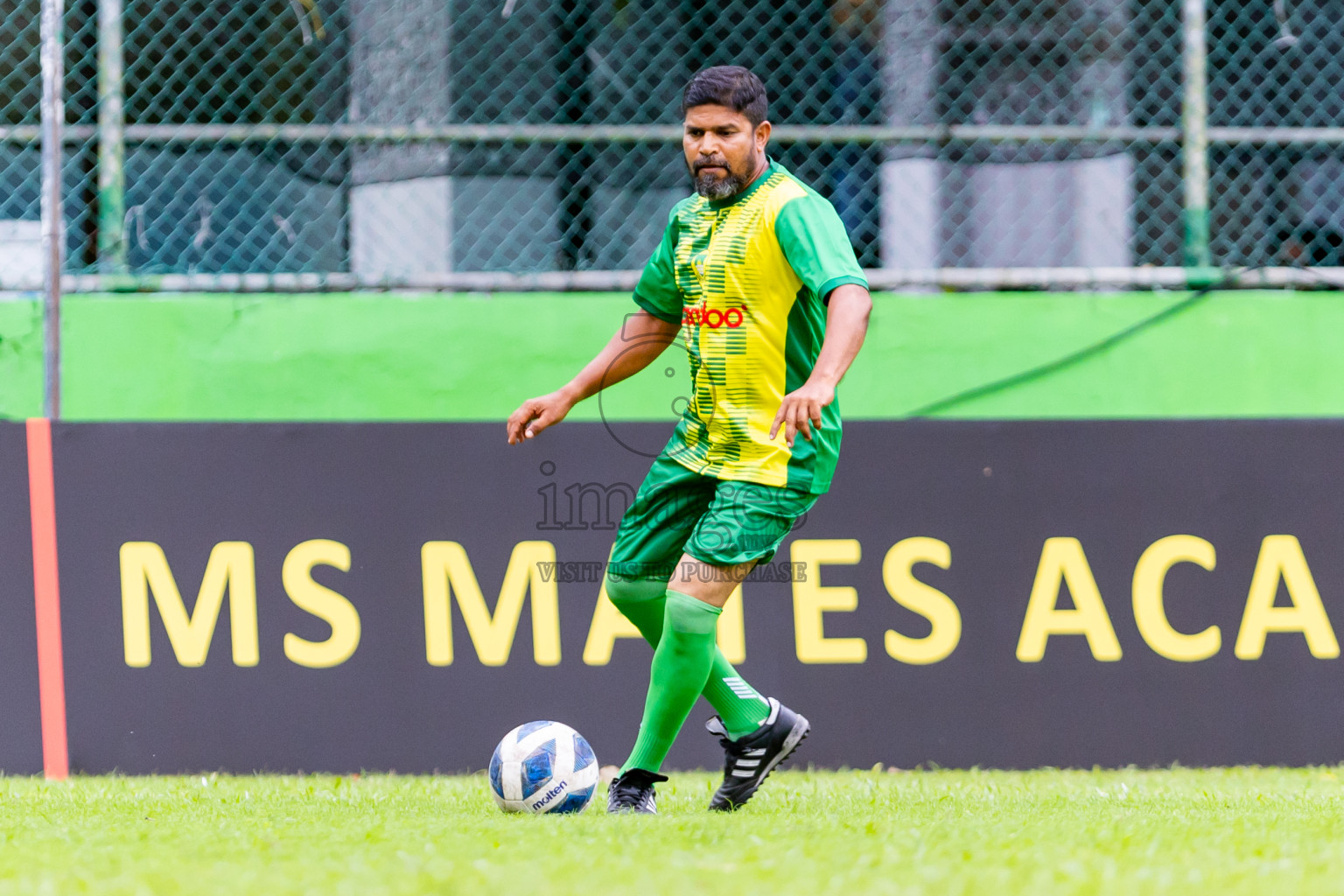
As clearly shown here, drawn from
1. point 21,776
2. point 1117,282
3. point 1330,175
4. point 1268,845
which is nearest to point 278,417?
point 21,776

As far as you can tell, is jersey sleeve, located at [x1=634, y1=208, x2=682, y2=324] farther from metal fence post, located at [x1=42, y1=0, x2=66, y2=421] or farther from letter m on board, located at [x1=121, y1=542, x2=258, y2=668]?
metal fence post, located at [x1=42, y1=0, x2=66, y2=421]

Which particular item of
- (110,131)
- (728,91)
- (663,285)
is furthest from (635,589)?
(110,131)

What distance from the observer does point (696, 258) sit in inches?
142

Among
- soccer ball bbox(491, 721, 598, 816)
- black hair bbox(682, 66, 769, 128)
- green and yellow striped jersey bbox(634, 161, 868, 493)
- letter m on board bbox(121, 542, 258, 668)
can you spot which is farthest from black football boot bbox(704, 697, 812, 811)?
letter m on board bbox(121, 542, 258, 668)

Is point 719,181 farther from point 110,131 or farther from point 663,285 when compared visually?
point 110,131

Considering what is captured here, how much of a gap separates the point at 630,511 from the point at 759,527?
0.43 meters

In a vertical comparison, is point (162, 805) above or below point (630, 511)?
below

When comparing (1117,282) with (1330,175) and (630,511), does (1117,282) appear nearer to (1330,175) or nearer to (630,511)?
(1330,175)

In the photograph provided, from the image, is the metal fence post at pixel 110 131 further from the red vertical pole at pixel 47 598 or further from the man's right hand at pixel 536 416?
the man's right hand at pixel 536 416

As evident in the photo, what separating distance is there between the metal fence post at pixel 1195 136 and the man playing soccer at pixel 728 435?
10.4 feet

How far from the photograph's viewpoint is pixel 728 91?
3.41 metres

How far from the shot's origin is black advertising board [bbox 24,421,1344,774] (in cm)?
464

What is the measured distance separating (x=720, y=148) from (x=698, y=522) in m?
1.01

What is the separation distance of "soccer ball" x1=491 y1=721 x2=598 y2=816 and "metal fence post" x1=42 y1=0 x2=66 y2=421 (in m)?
2.65
